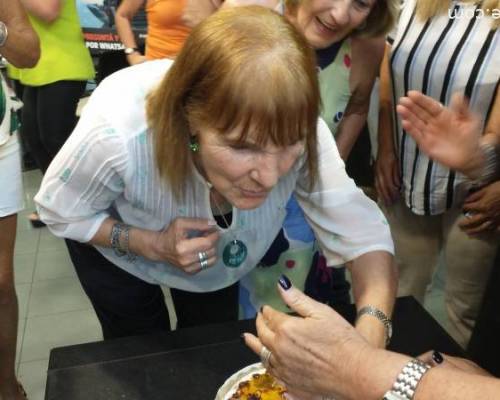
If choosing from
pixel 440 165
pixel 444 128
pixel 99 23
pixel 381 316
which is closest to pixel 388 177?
pixel 440 165

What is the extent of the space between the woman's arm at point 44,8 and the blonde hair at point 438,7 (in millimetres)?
1374

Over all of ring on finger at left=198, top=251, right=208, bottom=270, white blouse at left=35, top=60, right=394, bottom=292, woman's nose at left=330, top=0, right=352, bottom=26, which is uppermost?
woman's nose at left=330, top=0, right=352, bottom=26

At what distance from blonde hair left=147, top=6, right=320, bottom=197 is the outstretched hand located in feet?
1.21

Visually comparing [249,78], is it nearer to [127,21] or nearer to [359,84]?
[359,84]

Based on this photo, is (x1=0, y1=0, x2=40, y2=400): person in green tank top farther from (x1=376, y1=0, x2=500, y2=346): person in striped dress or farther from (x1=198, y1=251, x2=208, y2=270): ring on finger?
(x1=376, y1=0, x2=500, y2=346): person in striped dress

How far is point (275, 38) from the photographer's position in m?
0.80

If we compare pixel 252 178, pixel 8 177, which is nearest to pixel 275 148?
pixel 252 178

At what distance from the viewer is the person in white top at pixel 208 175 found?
809 millimetres

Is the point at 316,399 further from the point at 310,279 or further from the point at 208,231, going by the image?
the point at 310,279

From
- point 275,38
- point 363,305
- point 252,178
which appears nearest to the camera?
point 275,38

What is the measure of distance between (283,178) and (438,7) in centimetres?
64

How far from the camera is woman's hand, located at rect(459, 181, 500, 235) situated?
1.33 metres

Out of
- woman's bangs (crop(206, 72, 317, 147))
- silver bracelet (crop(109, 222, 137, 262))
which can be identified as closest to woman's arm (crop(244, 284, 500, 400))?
woman's bangs (crop(206, 72, 317, 147))

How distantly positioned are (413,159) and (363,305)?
1.96 feet
